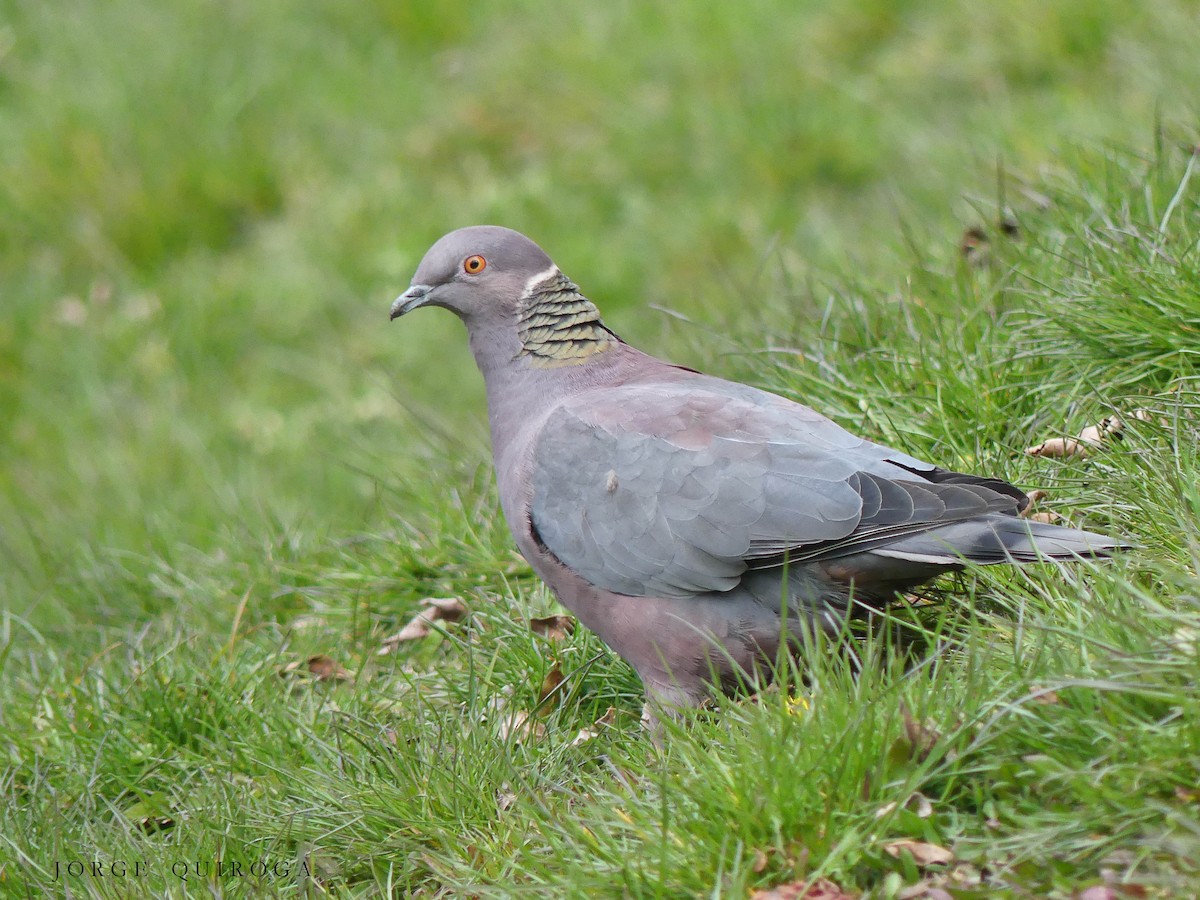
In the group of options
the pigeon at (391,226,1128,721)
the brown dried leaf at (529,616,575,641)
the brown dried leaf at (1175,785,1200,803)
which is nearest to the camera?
the brown dried leaf at (1175,785,1200,803)

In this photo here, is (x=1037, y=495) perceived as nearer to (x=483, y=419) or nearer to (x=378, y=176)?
(x=483, y=419)

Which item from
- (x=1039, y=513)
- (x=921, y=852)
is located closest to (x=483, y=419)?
(x=1039, y=513)

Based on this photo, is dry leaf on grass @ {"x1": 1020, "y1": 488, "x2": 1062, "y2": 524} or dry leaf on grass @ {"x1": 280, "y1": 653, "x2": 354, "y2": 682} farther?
dry leaf on grass @ {"x1": 280, "y1": 653, "x2": 354, "y2": 682}

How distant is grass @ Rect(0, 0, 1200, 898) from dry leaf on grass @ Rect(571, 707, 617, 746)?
0.7 inches

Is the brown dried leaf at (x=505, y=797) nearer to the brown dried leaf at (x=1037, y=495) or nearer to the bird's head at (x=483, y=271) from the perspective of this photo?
the bird's head at (x=483, y=271)

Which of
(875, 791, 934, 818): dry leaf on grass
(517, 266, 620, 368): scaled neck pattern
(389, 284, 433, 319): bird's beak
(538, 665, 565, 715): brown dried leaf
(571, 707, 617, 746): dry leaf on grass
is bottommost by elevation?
(571, 707, 617, 746): dry leaf on grass

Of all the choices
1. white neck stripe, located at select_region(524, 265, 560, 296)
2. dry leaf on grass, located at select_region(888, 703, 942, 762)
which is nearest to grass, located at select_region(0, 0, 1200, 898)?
dry leaf on grass, located at select_region(888, 703, 942, 762)

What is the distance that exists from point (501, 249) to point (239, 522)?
5.37ft

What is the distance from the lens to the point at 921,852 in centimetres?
236

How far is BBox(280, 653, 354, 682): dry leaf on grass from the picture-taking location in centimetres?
375

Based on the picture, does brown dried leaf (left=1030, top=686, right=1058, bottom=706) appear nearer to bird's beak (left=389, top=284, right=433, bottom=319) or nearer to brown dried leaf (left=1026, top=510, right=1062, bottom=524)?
brown dried leaf (left=1026, top=510, right=1062, bottom=524)

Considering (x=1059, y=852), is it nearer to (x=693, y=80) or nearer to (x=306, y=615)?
(x=306, y=615)

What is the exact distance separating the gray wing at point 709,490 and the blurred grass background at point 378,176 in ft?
7.00

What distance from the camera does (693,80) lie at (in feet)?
23.0
